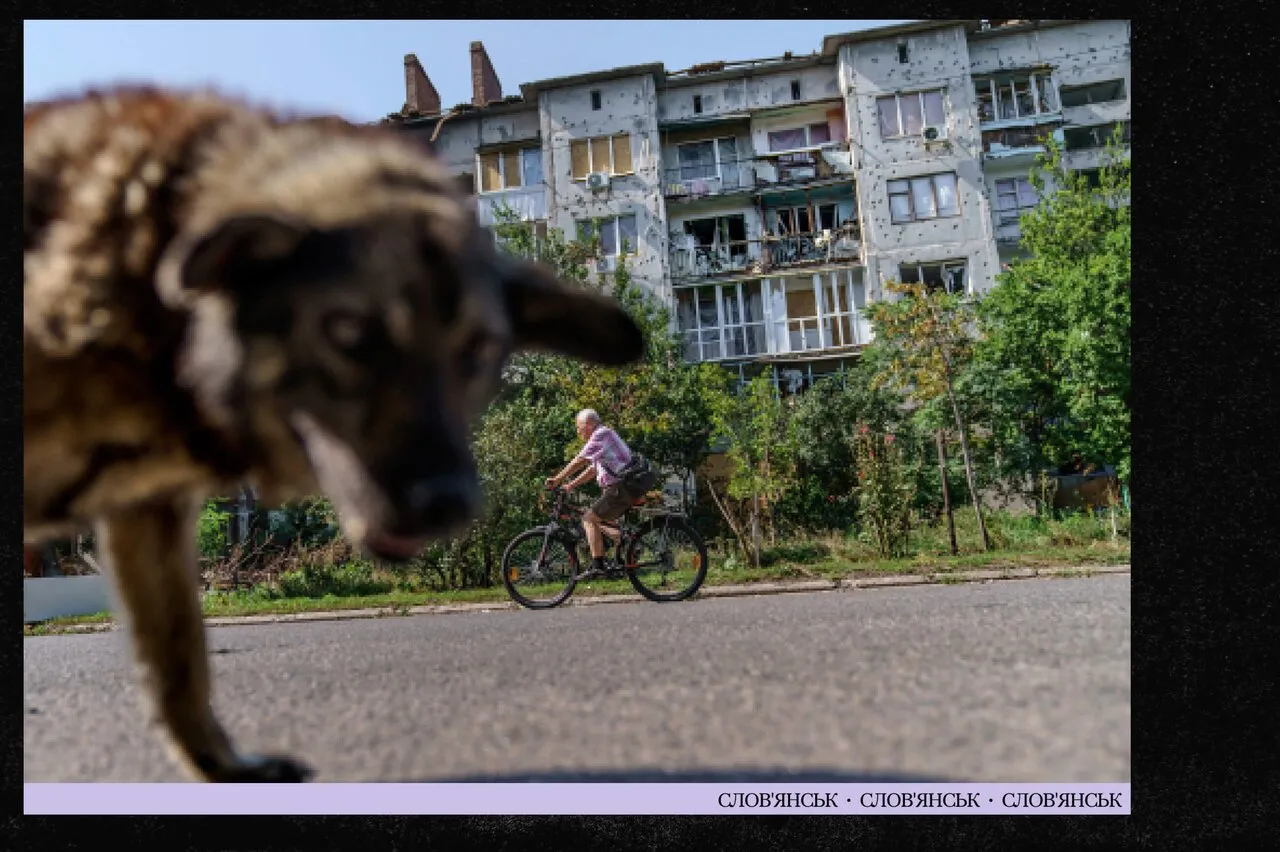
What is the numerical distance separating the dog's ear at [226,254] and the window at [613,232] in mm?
8965

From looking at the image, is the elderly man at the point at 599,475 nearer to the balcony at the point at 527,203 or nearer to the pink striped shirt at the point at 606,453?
the pink striped shirt at the point at 606,453

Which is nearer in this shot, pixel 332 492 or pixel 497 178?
pixel 332 492

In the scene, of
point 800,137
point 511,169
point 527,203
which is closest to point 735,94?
point 800,137

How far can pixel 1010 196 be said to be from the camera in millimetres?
11094

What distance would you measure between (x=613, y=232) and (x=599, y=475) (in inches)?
273

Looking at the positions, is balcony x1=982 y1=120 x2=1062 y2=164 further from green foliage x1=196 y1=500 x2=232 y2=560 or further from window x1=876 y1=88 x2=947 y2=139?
green foliage x1=196 y1=500 x2=232 y2=560

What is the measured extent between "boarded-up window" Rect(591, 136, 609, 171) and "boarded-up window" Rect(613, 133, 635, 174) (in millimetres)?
128

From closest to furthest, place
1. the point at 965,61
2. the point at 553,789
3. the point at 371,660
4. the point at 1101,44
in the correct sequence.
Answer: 1. the point at 553,789
2. the point at 371,660
3. the point at 1101,44
4. the point at 965,61

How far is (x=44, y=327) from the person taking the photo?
1102 mm

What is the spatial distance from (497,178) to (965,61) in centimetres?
478

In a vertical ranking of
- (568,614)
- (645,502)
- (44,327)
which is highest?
(44,327)

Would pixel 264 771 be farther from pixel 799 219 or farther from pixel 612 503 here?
pixel 799 219
